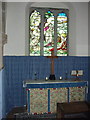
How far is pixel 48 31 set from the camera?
8766 millimetres

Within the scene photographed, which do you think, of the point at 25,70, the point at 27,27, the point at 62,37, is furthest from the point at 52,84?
the point at 27,27

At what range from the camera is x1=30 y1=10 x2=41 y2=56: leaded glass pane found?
338 inches

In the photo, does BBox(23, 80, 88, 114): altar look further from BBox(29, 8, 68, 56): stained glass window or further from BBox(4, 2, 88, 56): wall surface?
BBox(29, 8, 68, 56): stained glass window

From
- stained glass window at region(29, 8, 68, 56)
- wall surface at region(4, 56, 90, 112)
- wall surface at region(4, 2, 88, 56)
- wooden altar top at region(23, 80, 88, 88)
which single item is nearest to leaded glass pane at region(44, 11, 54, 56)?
stained glass window at region(29, 8, 68, 56)

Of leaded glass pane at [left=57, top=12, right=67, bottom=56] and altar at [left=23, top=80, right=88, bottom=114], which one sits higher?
leaded glass pane at [left=57, top=12, right=67, bottom=56]

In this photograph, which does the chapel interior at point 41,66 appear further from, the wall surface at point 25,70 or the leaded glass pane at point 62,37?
the leaded glass pane at point 62,37

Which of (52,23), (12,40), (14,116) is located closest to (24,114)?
(14,116)

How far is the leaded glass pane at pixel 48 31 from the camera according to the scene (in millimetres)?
8750

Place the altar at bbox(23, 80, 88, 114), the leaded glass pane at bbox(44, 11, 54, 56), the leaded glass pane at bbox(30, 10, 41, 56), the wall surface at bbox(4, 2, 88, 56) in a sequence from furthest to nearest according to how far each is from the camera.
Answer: the leaded glass pane at bbox(44, 11, 54, 56)
the leaded glass pane at bbox(30, 10, 41, 56)
the wall surface at bbox(4, 2, 88, 56)
the altar at bbox(23, 80, 88, 114)

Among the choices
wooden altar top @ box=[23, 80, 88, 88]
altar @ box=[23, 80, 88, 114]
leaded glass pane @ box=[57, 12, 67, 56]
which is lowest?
altar @ box=[23, 80, 88, 114]

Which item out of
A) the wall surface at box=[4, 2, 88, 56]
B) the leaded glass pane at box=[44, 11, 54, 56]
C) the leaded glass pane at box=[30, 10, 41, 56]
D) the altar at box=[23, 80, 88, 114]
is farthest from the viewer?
the leaded glass pane at box=[44, 11, 54, 56]

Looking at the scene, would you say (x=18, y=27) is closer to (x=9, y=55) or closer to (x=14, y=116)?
(x=9, y=55)

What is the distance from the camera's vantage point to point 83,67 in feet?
28.1

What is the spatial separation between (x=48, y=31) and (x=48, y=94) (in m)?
3.02
